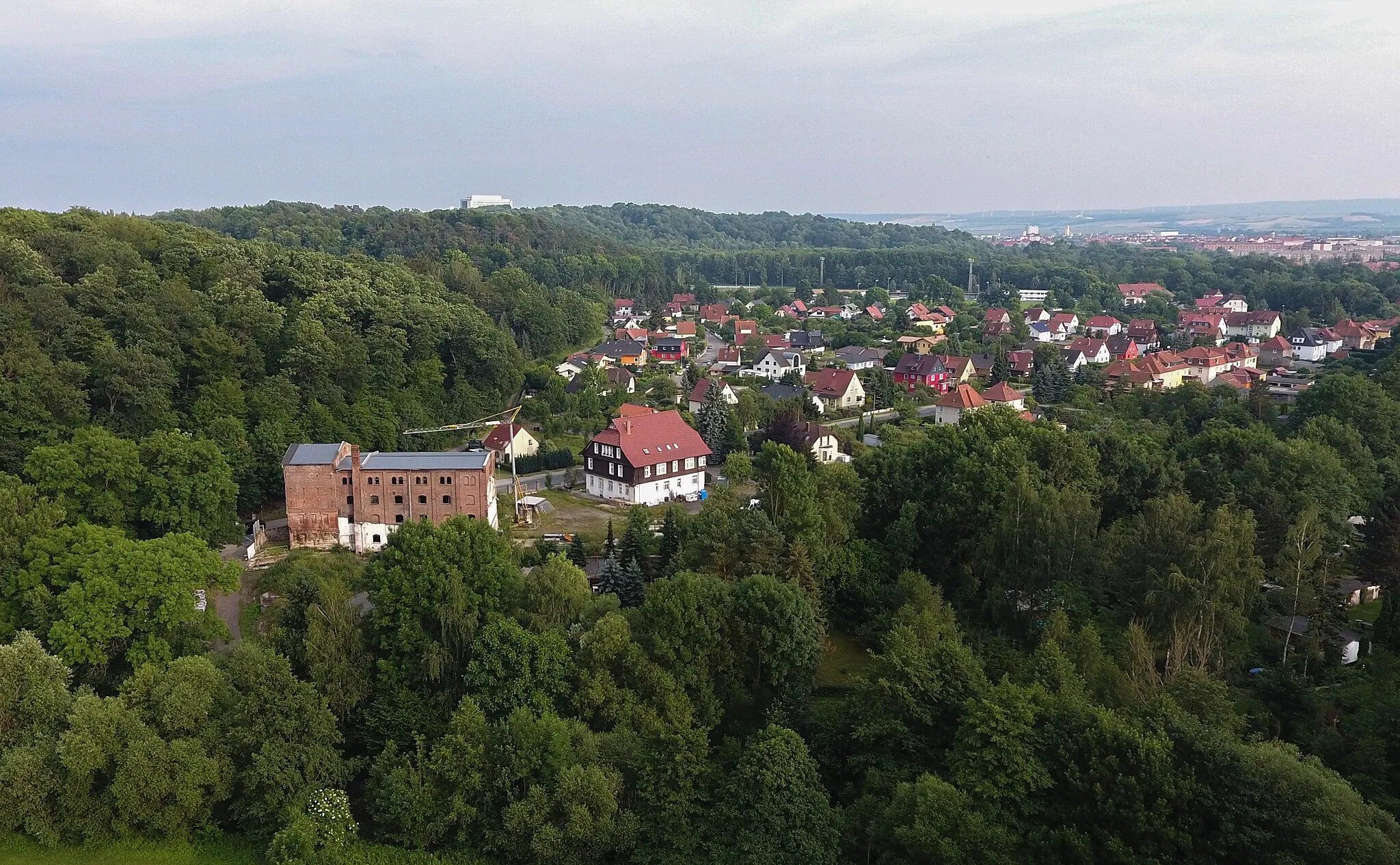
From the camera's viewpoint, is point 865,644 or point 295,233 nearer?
point 865,644

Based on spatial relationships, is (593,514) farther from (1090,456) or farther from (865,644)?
(1090,456)

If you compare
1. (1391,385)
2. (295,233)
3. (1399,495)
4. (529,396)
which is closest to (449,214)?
(295,233)

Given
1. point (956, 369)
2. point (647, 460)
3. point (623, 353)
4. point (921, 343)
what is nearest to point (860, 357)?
point (921, 343)

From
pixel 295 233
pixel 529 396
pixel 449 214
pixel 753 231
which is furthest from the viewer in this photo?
pixel 753 231

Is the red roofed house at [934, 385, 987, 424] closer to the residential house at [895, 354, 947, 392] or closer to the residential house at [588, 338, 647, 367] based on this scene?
the residential house at [895, 354, 947, 392]

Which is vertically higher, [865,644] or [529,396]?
[529,396]

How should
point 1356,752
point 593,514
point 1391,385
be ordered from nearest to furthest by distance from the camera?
point 1356,752
point 593,514
point 1391,385

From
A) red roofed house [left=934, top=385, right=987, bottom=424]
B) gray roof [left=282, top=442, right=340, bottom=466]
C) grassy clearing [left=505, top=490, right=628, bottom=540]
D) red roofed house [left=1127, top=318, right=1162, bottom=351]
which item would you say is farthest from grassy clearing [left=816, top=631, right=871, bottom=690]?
red roofed house [left=1127, top=318, right=1162, bottom=351]
